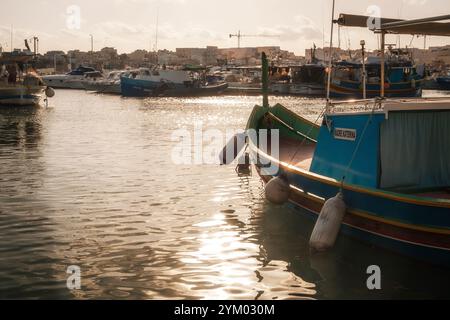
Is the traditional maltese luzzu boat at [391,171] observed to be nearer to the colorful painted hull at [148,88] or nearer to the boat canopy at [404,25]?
the boat canopy at [404,25]

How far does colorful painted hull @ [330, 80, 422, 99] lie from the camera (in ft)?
196

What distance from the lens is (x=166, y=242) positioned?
11086mm

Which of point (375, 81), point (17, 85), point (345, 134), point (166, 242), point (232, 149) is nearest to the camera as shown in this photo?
point (166, 242)

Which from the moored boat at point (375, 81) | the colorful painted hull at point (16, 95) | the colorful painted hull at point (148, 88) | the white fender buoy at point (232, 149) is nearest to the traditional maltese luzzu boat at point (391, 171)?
the white fender buoy at point (232, 149)

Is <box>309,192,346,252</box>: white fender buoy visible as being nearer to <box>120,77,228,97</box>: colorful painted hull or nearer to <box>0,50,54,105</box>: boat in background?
<box>0,50,54,105</box>: boat in background

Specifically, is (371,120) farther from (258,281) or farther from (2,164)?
(2,164)

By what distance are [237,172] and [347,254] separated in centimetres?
939

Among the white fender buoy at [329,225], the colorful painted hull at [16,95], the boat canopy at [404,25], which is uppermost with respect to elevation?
the boat canopy at [404,25]

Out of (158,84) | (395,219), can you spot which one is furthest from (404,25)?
(158,84)

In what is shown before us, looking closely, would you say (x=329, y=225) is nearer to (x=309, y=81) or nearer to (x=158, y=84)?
(x=158, y=84)

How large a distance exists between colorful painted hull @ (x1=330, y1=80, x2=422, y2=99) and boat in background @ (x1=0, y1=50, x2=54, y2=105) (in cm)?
3370

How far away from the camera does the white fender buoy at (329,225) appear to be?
989cm

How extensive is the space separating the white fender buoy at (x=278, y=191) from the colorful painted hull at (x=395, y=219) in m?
1.09

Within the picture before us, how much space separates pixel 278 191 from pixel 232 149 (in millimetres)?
8137
